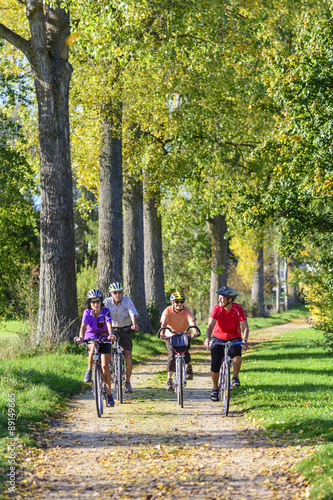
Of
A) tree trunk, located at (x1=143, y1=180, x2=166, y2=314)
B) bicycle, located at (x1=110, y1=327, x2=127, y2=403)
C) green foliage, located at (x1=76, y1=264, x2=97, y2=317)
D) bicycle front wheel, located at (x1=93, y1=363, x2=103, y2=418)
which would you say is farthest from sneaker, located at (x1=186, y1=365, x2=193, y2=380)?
tree trunk, located at (x1=143, y1=180, x2=166, y2=314)

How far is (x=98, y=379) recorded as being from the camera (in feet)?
29.6

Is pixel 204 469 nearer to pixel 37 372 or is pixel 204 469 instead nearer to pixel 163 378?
pixel 37 372

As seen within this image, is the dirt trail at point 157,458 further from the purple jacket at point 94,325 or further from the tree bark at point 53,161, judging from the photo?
the tree bark at point 53,161

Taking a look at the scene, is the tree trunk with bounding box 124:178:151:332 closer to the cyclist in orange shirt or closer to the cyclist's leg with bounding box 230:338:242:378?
the cyclist in orange shirt

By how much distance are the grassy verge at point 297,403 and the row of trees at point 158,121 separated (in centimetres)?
307

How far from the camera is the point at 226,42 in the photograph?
18281mm

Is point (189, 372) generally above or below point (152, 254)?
below

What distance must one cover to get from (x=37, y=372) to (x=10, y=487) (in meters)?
5.38

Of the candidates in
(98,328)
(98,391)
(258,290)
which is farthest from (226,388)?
(258,290)

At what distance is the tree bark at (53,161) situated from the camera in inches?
540

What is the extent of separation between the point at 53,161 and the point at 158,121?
754 cm

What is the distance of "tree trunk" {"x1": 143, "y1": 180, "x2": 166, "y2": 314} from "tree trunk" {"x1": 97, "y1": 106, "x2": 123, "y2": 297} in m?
6.14

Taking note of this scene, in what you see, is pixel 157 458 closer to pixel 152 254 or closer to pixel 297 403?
pixel 297 403

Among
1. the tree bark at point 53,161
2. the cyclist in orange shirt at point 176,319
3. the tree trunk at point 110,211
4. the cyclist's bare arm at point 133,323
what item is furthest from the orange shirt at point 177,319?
the tree trunk at point 110,211
